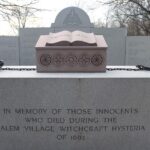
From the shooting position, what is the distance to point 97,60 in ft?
14.5

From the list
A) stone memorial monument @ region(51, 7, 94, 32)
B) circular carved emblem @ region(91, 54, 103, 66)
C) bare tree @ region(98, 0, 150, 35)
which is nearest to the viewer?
circular carved emblem @ region(91, 54, 103, 66)

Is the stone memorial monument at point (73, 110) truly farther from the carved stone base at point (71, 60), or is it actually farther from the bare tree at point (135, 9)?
the bare tree at point (135, 9)

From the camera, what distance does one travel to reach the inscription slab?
4.21 metres

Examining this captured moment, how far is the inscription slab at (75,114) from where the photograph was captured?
13.8ft

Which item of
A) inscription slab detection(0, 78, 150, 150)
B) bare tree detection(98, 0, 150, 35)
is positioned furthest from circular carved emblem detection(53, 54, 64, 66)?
bare tree detection(98, 0, 150, 35)

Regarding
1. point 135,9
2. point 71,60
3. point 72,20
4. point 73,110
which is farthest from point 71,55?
point 135,9

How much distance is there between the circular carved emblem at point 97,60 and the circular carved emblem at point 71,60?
0.20m

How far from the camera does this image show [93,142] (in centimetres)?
434

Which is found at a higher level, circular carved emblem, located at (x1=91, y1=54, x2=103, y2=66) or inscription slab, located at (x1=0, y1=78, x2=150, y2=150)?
circular carved emblem, located at (x1=91, y1=54, x2=103, y2=66)

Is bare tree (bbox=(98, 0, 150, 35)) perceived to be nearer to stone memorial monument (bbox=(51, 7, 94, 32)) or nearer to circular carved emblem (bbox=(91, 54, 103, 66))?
stone memorial monument (bbox=(51, 7, 94, 32))

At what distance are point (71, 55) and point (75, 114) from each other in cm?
66

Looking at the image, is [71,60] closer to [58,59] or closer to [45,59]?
[58,59]

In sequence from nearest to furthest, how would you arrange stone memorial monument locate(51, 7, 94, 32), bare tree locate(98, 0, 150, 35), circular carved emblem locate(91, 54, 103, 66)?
circular carved emblem locate(91, 54, 103, 66) < stone memorial monument locate(51, 7, 94, 32) < bare tree locate(98, 0, 150, 35)

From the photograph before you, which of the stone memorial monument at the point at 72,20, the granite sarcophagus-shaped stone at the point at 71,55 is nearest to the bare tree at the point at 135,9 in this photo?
the stone memorial monument at the point at 72,20
